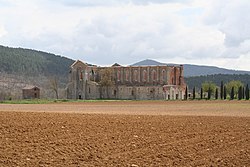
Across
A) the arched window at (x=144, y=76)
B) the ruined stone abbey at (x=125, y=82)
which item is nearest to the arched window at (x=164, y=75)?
the ruined stone abbey at (x=125, y=82)

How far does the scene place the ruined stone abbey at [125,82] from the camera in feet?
494

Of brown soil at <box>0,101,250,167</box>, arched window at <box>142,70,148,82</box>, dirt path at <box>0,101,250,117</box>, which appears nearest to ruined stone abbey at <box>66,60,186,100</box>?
arched window at <box>142,70,148,82</box>

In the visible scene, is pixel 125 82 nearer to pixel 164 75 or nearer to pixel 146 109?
pixel 164 75

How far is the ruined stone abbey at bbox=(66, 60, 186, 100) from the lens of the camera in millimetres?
150625

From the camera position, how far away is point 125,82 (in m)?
157

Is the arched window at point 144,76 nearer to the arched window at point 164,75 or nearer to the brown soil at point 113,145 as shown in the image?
the arched window at point 164,75

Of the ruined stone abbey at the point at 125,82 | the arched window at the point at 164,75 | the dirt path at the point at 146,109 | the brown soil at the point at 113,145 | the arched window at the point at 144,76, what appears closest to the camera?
the brown soil at the point at 113,145

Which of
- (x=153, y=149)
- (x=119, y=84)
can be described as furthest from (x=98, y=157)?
(x=119, y=84)

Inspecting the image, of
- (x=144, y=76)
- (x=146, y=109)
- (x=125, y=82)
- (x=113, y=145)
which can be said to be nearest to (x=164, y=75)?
(x=144, y=76)

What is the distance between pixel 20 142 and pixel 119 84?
13525 centimetres

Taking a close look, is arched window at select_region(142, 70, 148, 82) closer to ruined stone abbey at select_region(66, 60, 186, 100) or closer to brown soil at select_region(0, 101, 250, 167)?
ruined stone abbey at select_region(66, 60, 186, 100)

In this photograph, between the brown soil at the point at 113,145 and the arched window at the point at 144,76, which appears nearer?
the brown soil at the point at 113,145

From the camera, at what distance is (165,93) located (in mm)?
146125

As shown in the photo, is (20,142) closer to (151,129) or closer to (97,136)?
(97,136)
